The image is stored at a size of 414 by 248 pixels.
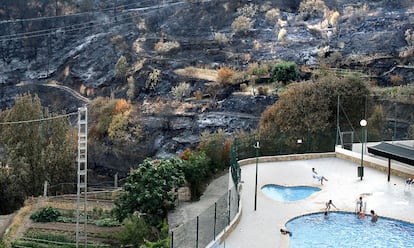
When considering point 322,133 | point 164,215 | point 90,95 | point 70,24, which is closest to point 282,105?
point 322,133

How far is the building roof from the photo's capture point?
57.9 feet

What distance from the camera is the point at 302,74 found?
37344 mm

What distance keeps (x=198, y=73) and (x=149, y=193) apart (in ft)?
83.7

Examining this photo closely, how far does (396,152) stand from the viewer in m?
18.4

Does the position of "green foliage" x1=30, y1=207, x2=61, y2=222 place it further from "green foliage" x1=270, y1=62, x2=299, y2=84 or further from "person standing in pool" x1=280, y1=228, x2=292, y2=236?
"green foliage" x1=270, y1=62, x2=299, y2=84

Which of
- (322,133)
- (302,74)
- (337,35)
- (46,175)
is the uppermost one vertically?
(337,35)

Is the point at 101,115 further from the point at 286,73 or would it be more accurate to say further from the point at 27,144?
the point at 286,73

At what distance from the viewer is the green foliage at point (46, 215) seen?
20.3 meters

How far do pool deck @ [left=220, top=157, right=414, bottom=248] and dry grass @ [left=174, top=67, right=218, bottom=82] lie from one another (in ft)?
62.4

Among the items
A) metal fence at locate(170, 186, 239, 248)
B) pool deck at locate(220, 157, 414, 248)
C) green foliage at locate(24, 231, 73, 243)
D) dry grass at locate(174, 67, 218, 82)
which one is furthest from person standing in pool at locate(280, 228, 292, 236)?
dry grass at locate(174, 67, 218, 82)

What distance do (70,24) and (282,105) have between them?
112 ft

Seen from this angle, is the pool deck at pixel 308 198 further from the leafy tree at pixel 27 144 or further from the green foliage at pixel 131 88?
the green foliage at pixel 131 88

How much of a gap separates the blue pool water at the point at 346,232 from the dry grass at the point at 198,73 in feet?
83.7

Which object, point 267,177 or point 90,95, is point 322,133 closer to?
point 267,177
